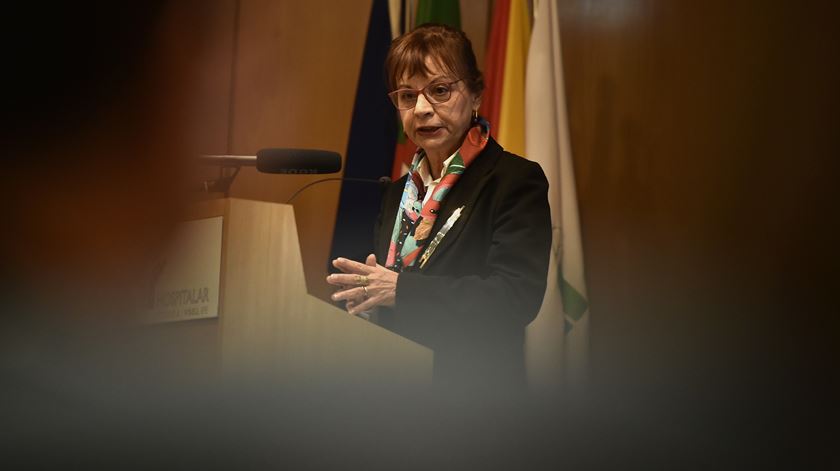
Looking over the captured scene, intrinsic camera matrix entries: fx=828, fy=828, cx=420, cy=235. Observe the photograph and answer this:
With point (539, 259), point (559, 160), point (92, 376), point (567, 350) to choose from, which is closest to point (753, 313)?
point (567, 350)

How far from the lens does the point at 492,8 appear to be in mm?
3283

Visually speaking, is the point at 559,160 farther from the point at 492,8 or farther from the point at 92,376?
the point at 92,376

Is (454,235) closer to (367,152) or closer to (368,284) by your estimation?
(368,284)

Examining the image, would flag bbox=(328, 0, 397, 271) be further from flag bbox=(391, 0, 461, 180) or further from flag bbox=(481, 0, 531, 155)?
flag bbox=(481, 0, 531, 155)

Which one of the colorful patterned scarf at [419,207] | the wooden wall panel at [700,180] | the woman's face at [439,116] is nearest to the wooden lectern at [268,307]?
the colorful patterned scarf at [419,207]

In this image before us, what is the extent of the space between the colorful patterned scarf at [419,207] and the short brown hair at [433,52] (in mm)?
135

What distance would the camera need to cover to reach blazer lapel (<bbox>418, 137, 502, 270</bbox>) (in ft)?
5.79

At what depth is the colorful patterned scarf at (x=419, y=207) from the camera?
1823mm

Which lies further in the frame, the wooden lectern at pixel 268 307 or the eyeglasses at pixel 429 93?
the eyeglasses at pixel 429 93

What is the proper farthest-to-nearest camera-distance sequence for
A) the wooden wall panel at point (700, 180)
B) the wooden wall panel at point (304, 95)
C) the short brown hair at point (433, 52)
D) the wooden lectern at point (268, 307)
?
the wooden wall panel at point (304, 95) → the wooden wall panel at point (700, 180) → the short brown hair at point (433, 52) → the wooden lectern at point (268, 307)

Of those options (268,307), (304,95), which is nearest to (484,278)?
(268,307)

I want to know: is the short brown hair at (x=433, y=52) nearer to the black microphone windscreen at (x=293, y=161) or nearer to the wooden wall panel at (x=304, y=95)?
the black microphone windscreen at (x=293, y=161)

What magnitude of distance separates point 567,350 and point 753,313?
23.4 inches

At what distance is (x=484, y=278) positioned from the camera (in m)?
1.67
